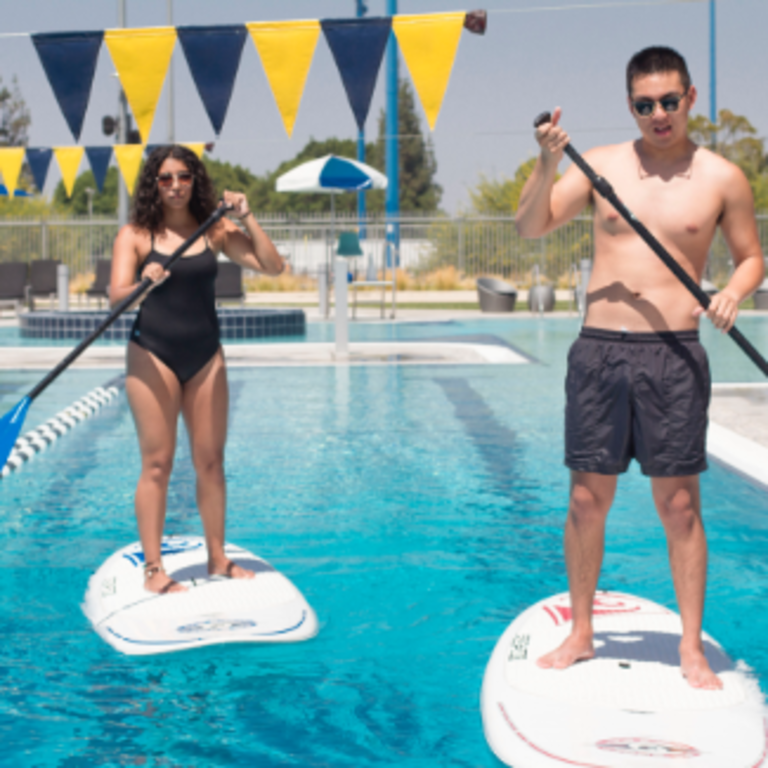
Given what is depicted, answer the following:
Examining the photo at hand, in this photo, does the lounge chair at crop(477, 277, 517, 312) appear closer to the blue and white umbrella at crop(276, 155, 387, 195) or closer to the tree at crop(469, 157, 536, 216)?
the blue and white umbrella at crop(276, 155, 387, 195)

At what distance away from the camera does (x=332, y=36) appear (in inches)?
335

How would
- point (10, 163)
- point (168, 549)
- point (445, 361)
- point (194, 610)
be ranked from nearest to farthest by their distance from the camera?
1. point (194, 610)
2. point (168, 549)
3. point (445, 361)
4. point (10, 163)

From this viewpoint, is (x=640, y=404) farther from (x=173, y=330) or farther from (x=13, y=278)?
(x=13, y=278)

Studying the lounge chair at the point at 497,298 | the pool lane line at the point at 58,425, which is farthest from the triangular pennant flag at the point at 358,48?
the lounge chair at the point at 497,298

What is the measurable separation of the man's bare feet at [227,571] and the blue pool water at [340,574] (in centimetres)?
32

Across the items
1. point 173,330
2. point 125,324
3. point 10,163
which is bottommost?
point 125,324

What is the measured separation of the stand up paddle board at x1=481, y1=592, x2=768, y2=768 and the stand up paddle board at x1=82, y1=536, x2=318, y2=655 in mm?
827

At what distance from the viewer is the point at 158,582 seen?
3.99 meters

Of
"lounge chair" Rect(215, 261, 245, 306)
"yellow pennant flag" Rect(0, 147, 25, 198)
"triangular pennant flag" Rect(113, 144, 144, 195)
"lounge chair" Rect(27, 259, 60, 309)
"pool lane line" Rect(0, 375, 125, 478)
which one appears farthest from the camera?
"lounge chair" Rect(27, 259, 60, 309)

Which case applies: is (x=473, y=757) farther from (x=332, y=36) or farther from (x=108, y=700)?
(x=332, y=36)

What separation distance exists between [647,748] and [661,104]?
1737 mm

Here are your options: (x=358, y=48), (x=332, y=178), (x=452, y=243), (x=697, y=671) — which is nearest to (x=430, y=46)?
(x=358, y=48)

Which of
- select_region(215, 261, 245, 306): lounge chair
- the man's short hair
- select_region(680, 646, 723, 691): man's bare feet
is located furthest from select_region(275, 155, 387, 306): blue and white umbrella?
select_region(680, 646, 723, 691): man's bare feet

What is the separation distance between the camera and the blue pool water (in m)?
3.04
